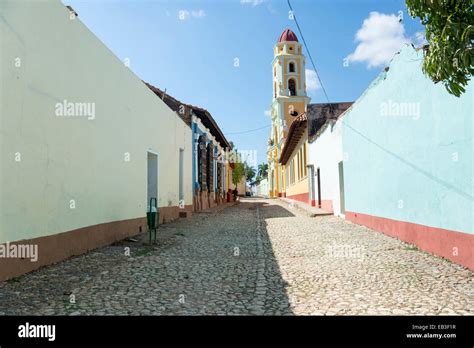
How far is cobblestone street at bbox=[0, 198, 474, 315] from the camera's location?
363 centimetres

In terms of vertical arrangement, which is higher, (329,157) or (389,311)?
Answer: (329,157)

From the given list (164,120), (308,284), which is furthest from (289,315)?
(164,120)

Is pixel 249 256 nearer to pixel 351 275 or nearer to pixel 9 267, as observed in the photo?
pixel 351 275

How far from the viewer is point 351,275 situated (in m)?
4.99

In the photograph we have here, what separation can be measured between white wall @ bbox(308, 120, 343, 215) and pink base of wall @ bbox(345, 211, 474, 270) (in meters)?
4.45

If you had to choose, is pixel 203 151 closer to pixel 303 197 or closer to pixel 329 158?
pixel 329 158

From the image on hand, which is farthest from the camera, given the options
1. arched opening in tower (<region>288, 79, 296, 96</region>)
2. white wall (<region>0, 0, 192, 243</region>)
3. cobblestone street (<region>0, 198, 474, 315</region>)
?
arched opening in tower (<region>288, 79, 296, 96</region>)

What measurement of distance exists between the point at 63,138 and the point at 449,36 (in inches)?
196

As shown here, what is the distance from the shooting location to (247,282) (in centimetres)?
472

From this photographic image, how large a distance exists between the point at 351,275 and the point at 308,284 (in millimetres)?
737

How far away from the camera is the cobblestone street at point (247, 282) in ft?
11.9

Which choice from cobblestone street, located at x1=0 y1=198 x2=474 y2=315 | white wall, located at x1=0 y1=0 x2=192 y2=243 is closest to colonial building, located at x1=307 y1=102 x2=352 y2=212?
cobblestone street, located at x1=0 y1=198 x2=474 y2=315

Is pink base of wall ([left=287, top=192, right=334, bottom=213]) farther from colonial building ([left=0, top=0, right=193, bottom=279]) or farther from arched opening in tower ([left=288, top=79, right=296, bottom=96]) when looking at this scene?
arched opening in tower ([left=288, top=79, right=296, bottom=96])

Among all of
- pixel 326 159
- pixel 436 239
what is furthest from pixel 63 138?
pixel 326 159
